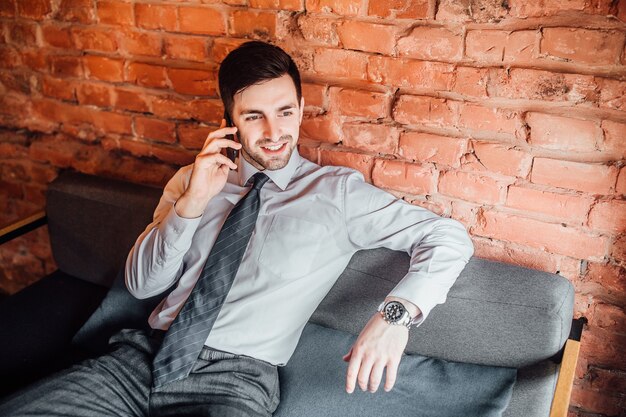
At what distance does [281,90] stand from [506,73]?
0.68m

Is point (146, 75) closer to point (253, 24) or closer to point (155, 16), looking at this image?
point (155, 16)

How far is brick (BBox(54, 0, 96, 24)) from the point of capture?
2.17 meters

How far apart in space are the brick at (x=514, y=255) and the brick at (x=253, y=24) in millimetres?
1037

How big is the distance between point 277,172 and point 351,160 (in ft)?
0.99

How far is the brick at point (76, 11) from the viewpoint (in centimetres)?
217

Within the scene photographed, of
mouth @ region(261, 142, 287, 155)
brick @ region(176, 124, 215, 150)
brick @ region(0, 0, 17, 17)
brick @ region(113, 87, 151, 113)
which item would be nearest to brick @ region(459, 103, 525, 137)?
mouth @ region(261, 142, 287, 155)

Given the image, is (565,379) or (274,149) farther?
(274,149)

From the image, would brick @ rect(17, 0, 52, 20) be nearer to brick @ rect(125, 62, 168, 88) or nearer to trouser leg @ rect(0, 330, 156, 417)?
brick @ rect(125, 62, 168, 88)

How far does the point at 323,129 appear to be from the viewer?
1907 millimetres

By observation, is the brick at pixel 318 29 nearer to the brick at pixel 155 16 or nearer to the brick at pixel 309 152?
the brick at pixel 309 152

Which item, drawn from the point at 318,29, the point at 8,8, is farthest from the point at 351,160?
the point at 8,8

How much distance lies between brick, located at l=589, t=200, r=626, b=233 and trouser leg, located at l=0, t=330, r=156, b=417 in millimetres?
1431

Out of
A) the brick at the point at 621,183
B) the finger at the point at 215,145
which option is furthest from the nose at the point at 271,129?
the brick at the point at 621,183

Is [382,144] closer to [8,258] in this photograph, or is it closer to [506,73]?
[506,73]
